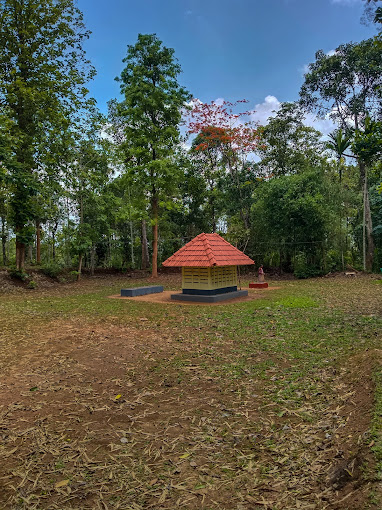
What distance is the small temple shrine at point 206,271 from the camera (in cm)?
1238

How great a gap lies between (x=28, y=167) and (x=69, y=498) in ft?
54.2

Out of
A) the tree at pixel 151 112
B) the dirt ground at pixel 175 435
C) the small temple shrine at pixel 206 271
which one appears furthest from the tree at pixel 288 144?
the dirt ground at pixel 175 435

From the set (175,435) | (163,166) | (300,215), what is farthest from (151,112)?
(175,435)

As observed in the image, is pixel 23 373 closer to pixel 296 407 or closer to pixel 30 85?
pixel 296 407

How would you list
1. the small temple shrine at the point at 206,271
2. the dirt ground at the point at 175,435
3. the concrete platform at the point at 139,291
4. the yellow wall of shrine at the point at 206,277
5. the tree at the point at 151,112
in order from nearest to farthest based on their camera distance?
the dirt ground at the point at 175,435
the small temple shrine at the point at 206,271
the yellow wall of shrine at the point at 206,277
the concrete platform at the point at 139,291
the tree at the point at 151,112

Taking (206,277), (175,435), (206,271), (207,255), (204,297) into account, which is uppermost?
(207,255)

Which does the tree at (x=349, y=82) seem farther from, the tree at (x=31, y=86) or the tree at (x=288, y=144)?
the tree at (x=31, y=86)

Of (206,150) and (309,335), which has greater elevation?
(206,150)

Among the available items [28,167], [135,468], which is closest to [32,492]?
[135,468]

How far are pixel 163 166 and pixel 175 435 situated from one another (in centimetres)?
1492

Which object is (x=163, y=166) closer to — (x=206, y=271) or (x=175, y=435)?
(x=206, y=271)

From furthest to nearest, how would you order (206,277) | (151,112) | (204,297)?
(151,112)
(206,277)
(204,297)

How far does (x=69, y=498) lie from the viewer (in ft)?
8.10

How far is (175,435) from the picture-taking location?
10.7 feet
